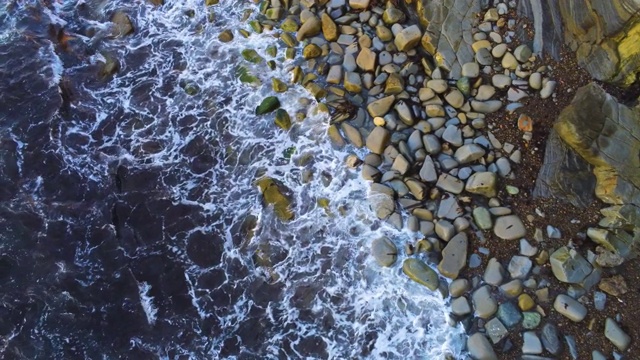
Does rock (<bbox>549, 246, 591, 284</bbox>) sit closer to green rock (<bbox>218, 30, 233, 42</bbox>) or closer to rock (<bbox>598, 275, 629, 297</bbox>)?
rock (<bbox>598, 275, 629, 297</bbox>)

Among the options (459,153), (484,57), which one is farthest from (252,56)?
(459,153)

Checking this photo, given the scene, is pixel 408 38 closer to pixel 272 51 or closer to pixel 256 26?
pixel 272 51

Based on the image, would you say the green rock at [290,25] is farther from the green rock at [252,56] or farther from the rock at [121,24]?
the rock at [121,24]

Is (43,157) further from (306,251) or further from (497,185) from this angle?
(497,185)

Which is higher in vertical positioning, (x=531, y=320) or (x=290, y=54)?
(x=290, y=54)

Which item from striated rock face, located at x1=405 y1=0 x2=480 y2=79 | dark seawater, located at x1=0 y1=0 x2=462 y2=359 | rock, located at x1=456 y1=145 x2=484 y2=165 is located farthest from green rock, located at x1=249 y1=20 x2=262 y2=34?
rock, located at x1=456 y1=145 x2=484 y2=165

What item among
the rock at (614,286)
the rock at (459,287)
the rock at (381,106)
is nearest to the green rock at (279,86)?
the rock at (381,106)
